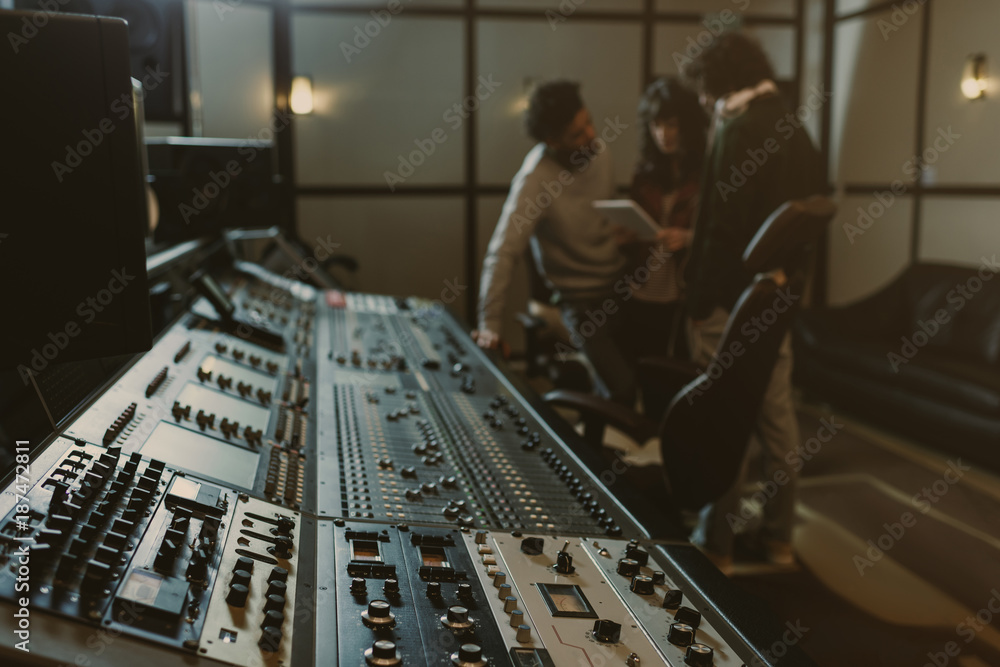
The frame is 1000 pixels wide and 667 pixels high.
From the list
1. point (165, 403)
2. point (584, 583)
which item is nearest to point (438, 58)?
point (165, 403)

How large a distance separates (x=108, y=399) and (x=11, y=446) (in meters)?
0.20

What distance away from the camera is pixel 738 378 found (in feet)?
5.01

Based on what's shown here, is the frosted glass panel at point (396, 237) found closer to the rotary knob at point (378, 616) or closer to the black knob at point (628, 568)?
the black knob at point (628, 568)

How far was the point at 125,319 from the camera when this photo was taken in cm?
86

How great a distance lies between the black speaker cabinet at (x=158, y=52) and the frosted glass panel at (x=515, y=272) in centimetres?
322

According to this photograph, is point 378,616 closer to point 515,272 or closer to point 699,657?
point 699,657

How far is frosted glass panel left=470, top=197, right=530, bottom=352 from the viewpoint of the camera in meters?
5.40

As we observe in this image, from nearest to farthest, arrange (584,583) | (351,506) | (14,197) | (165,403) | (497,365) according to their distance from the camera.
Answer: (14,197) → (584,583) → (351,506) → (165,403) → (497,365)

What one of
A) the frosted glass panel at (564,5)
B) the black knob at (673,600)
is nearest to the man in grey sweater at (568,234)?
the black knob at (673,600)

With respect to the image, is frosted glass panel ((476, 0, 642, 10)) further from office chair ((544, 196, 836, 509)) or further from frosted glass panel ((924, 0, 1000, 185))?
office chair ((544, 196, 836, 509))

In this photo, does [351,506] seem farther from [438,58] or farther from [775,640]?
[438,58]

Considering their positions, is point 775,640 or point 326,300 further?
point 326,300

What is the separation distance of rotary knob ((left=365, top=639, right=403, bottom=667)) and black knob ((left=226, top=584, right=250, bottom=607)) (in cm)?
13
